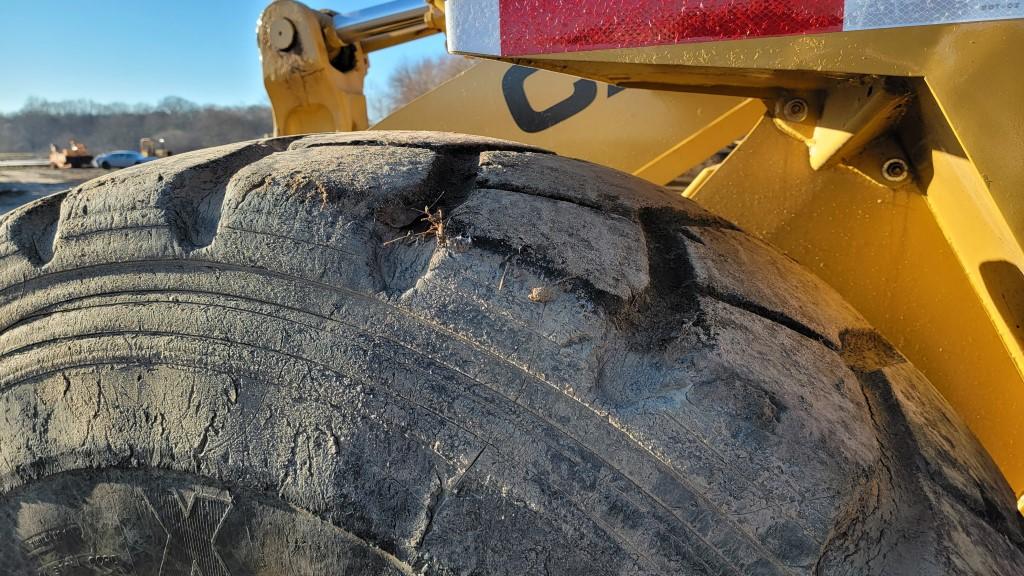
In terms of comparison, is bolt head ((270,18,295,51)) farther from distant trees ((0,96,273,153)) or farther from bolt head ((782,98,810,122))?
distant trees ((0,96,273,153))

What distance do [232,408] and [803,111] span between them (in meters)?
0.86

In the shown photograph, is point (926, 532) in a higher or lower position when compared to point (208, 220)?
lower

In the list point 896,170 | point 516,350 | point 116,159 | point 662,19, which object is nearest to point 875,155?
point 896,170

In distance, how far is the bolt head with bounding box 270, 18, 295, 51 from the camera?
181 centimetres

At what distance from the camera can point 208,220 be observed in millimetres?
712

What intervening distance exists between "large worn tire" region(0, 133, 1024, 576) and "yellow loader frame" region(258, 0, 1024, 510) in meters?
0.17

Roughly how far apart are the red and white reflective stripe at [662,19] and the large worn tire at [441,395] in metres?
0.15

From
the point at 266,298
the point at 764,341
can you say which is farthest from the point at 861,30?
the point at 266,298

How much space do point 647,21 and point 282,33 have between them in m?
1.47

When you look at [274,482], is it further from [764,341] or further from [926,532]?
[926,532]

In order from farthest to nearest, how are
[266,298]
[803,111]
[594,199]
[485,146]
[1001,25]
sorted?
[803,111] < [485,146] < [594,199] < [266,298] < [1001,25]

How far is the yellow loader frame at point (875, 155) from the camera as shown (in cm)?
56

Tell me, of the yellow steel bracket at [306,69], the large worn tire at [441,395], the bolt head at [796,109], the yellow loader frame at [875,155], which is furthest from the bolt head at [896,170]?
the yellow steel bracket at [306,69]

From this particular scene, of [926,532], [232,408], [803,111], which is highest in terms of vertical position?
[803,111]
